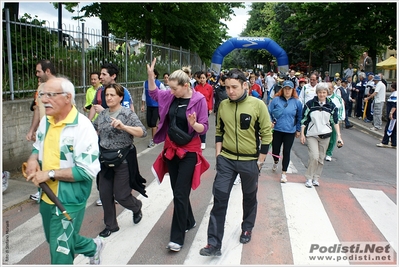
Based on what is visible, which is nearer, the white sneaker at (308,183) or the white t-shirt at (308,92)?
the white sneaker at (308,183)

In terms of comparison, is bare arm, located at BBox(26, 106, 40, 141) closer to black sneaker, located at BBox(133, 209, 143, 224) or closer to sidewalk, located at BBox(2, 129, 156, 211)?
sidewalk, located at BBox(2, 129, 156, 211)

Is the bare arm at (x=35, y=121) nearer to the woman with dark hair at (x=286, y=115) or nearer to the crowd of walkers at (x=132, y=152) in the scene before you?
the crowd of walkers at (x=132, y=152)

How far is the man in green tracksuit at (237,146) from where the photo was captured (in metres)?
4.04

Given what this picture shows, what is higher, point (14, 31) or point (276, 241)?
point (14, 31)

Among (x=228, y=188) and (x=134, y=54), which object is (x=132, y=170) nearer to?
(x=228, y=188)

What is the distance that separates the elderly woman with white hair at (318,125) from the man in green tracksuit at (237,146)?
2476 mm

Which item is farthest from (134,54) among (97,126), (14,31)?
(97,126)

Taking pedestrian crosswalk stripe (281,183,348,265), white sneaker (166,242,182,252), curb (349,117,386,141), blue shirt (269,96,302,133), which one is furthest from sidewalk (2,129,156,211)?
curb (349,117,386,141)

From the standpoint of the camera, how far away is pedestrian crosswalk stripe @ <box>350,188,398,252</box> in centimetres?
475

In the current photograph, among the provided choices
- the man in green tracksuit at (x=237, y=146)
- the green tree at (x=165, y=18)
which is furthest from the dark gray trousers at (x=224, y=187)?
the green tree at (x=165, y=18)

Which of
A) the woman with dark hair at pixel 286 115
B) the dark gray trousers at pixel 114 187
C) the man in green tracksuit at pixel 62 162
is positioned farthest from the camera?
the woman with dark hair at pixel 286 115

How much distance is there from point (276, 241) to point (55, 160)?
2.72m

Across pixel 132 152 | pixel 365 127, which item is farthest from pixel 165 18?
pixel 132 152

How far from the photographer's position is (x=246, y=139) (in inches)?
161
